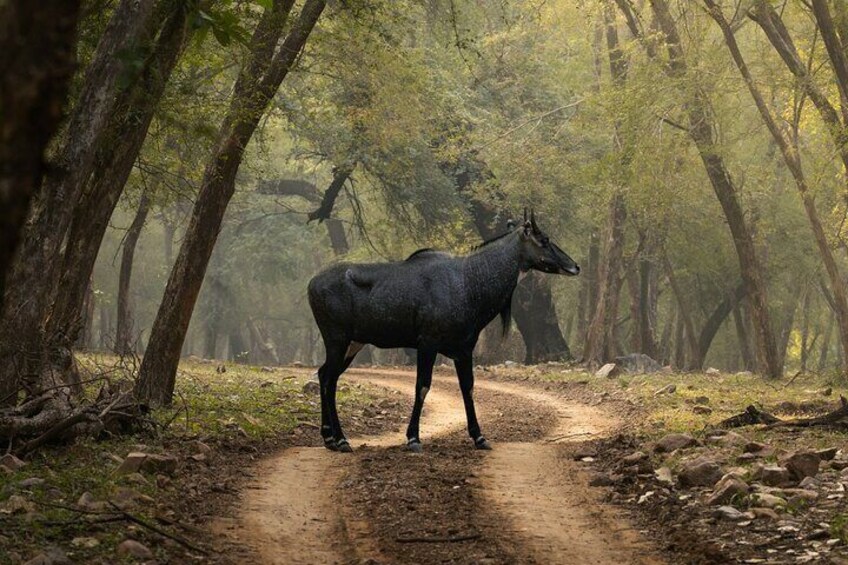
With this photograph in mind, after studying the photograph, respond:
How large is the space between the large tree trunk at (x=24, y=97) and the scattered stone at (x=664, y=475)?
7700 millimetres

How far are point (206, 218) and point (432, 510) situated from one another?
764 centimetres

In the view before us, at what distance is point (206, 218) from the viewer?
1522 cm

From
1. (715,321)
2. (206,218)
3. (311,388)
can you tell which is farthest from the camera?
(715,321)

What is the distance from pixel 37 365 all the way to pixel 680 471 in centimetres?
639

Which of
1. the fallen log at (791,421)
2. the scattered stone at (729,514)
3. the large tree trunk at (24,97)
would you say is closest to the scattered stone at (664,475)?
the scattered stone at (729,514)

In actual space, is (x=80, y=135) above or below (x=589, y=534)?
above

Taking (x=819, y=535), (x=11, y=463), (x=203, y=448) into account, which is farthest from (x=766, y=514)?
(x=11, y=463)

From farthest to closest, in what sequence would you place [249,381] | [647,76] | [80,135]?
[647,76] → [249,381] → [80,135]

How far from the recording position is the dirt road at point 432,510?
24.8ft

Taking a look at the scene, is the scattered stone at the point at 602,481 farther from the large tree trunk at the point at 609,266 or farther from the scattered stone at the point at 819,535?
the large tree trunk at the point at 609,266

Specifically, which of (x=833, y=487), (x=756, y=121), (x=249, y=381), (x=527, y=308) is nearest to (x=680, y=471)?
(x=833, y=487)

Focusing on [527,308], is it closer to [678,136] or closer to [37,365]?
[678,136]

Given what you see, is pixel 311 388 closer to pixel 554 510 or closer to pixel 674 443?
pixel 674 443

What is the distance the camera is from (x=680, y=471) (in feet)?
32.7
